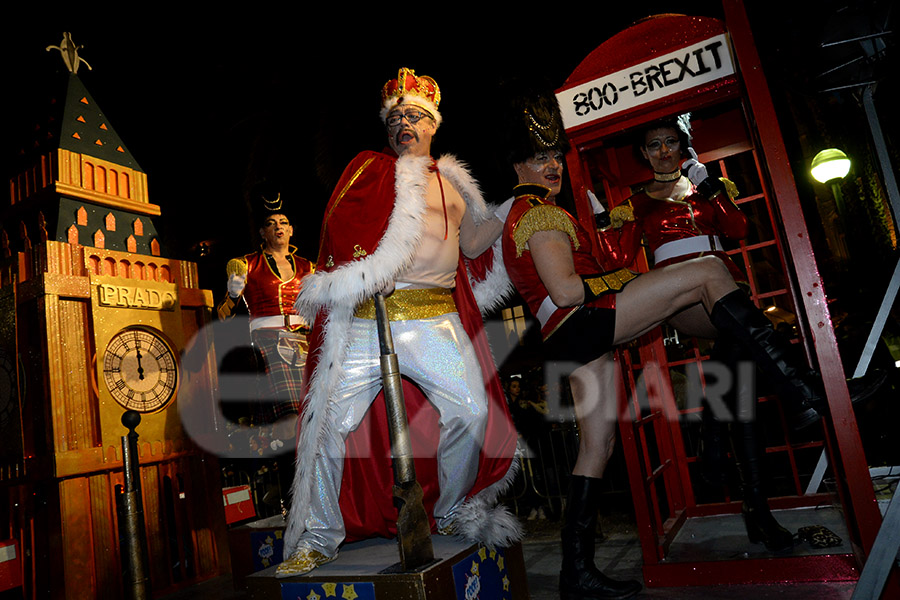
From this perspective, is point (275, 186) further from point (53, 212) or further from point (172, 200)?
point (172, 200)

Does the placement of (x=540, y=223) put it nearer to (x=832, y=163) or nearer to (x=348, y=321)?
(x=348, y=321)

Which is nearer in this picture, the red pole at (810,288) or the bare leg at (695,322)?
the red pole at (810,288)

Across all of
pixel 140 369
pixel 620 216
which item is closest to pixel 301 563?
pixel 620 216

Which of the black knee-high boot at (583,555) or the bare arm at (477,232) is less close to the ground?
the bare arm at (477,232)

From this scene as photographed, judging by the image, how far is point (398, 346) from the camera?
2.84 metres

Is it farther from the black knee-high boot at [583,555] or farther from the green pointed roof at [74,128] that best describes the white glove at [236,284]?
the black knee-high boot at [583,555]

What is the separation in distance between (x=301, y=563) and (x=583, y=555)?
127cm

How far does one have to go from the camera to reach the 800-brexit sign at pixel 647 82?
3127mm

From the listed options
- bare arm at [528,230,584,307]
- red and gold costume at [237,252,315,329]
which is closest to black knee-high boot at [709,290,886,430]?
bare arm at [528,230,584,307]

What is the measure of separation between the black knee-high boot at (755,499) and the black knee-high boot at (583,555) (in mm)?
707

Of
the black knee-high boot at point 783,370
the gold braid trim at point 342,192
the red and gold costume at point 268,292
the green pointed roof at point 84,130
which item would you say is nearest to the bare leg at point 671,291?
the black knee-high boot at point 783,370

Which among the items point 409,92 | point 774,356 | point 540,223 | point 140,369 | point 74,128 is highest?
point 74,128

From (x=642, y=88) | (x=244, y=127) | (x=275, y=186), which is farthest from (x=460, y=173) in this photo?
(x=244, y=127)

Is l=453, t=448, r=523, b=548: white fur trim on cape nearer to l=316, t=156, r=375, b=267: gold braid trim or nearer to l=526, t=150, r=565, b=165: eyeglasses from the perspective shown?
l=316, t=156, r=375, b=267: gold braid trim
